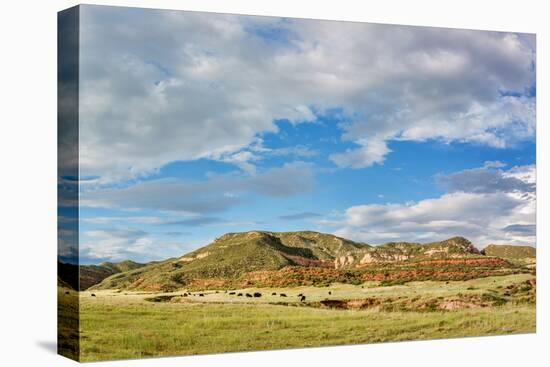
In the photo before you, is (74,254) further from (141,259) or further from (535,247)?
(535,247)

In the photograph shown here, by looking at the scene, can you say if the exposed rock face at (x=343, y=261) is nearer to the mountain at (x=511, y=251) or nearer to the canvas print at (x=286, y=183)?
the canvas print at (x=286, y=183)

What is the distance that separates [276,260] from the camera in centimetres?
1798

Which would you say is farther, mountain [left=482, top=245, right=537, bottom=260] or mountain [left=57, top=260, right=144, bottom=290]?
mountain [left=482, top=245, right=537, bottom=260]

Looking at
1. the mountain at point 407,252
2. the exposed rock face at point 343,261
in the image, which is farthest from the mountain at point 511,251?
the exposed rock face at point 343,261

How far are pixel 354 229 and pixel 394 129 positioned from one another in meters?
2.20

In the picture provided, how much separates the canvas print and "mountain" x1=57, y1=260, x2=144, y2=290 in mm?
36

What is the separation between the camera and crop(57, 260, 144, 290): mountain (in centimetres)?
1578

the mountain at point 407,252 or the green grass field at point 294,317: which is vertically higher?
the mountain at point 407,252

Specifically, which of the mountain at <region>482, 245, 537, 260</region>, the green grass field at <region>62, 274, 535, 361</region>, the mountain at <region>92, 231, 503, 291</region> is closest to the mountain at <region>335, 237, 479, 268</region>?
the mountain at <region>92, 231, 503, 291</region>

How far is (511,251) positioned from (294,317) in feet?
17.2

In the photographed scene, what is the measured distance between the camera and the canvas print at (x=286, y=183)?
52.6 feet

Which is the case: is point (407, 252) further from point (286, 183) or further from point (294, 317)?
point (286, 183)

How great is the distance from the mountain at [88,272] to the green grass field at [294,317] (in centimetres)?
22

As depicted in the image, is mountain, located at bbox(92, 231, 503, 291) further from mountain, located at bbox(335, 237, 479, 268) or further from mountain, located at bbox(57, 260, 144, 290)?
mountain, located at bbox(57, 260, 144, 290)
